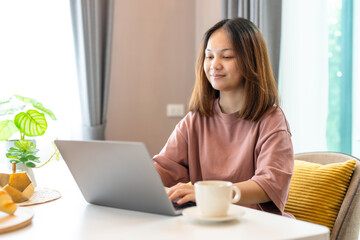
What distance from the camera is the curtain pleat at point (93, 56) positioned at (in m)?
3.04

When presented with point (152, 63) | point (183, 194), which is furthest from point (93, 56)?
point (183, 194)

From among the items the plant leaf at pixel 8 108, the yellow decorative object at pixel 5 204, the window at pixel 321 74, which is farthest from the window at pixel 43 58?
the yellow decorative object at pixel 5 204

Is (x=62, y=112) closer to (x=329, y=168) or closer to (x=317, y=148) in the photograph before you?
(x=317, y=148)

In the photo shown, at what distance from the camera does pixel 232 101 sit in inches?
66.7

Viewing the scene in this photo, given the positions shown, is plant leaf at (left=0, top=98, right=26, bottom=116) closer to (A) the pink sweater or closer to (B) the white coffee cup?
(A) the pink sweater

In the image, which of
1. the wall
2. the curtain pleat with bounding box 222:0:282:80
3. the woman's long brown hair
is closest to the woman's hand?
the woman's long brown hair

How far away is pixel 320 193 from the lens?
68.5 inches

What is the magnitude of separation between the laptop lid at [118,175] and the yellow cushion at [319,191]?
0.83m

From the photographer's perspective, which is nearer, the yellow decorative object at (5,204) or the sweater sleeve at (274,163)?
the yellow decorative object at (5,204)

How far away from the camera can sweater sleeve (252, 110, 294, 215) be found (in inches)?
54.3

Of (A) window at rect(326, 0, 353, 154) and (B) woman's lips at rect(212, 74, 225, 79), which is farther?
(A) window at rect(326, 0, 353, 154)

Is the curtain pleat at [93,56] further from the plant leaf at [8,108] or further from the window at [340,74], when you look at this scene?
the plant leaf at [8,108]

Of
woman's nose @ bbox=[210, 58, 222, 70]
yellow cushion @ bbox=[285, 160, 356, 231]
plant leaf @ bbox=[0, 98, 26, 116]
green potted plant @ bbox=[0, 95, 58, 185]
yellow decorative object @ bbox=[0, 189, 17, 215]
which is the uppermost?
woman's nose @ bbox=[210, 58, 222, 70]

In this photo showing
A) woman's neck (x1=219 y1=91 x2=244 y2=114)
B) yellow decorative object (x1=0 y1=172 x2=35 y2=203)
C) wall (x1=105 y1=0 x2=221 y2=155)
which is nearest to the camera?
yellow decorative object (x1=0 y1=172 x2=35 y2=203)
